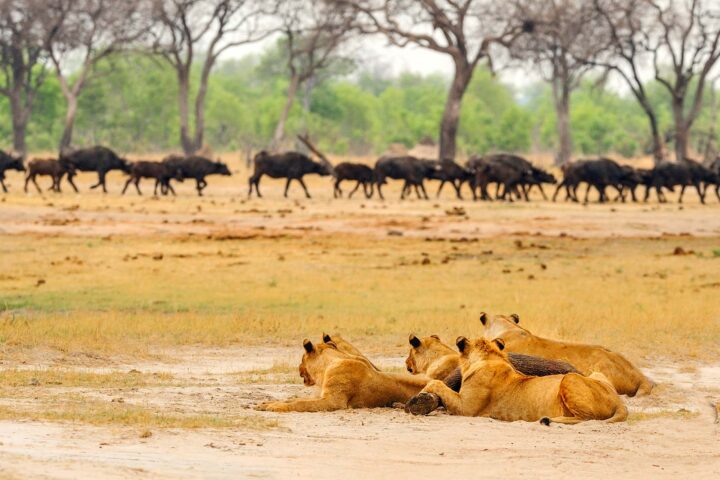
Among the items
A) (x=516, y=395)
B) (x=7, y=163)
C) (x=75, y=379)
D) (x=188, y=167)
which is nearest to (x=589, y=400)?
(x=516, y=395)

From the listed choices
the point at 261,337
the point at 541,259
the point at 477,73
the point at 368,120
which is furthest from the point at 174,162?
the point at 477,73

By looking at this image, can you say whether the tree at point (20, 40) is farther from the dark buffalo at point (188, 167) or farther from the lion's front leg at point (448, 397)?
the lion's front leg at point (448, 397)

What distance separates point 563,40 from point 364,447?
1813 inches

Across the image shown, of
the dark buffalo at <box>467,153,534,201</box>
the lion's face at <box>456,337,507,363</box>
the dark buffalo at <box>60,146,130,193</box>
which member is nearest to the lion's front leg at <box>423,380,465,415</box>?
the lion's face at <box>456,337,507,363</box>

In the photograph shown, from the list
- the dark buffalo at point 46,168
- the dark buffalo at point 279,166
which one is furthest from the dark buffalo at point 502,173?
the dark buffalo at point 46,168

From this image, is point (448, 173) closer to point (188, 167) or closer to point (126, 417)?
point (188, 167)

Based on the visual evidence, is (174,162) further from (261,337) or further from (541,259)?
(261,337)

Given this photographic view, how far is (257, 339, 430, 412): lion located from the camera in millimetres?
8406

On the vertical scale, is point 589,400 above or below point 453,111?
below

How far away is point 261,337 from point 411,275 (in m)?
6.75

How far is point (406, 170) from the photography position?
133 ft

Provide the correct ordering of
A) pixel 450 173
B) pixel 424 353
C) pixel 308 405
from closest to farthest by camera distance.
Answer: pixel 308 405 < pixel 424 353 < pixel 450 173

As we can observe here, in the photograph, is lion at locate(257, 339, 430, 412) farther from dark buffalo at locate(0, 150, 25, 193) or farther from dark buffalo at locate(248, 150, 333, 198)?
dark buffalo at locate(0, 150, 25, 193)

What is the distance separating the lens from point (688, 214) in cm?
3212
